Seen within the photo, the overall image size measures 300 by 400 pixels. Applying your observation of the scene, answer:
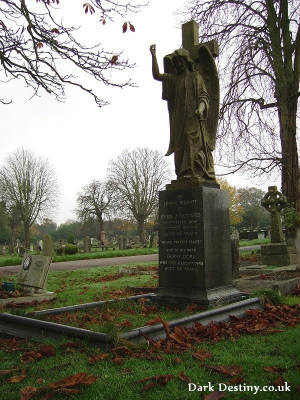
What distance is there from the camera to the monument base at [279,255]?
14.4m

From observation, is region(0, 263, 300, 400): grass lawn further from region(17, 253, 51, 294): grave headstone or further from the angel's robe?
region(17, 253, 51, 294): grave headstone

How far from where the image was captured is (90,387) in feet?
10.5

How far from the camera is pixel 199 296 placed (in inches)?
250

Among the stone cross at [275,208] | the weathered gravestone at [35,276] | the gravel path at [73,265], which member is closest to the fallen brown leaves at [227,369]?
the weathered gravestone at [35,276]

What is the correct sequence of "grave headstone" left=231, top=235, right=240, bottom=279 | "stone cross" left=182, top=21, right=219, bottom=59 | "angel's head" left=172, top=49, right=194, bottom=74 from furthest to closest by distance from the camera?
"grave headstone" left=231, top=235, right=240, bottom=279 → "stone cross" left=182, top=21, right=219, bottom=59 → "angel's head" left=172, top=49, right=194, bottom=74

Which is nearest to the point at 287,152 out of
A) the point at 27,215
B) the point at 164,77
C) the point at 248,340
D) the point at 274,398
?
the point at 164,77

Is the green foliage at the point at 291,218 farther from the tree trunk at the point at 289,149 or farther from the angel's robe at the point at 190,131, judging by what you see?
the angel's robe at the point at 190,131

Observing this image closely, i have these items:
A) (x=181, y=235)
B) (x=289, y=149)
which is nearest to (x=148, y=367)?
(x=181, y=235)

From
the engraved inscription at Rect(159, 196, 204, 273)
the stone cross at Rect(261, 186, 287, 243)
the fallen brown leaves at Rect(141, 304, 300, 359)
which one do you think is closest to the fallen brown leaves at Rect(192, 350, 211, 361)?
the fallen brown leaves at Rect(141, 304, 300, 359)

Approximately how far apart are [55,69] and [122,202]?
4666 centimetres

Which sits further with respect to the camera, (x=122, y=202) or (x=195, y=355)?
(x=122, y=202)

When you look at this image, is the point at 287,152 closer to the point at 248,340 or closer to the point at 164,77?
the point at 164,77

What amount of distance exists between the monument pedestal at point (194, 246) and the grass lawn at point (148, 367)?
1.74m

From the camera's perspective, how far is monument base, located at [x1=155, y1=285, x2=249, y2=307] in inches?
248
